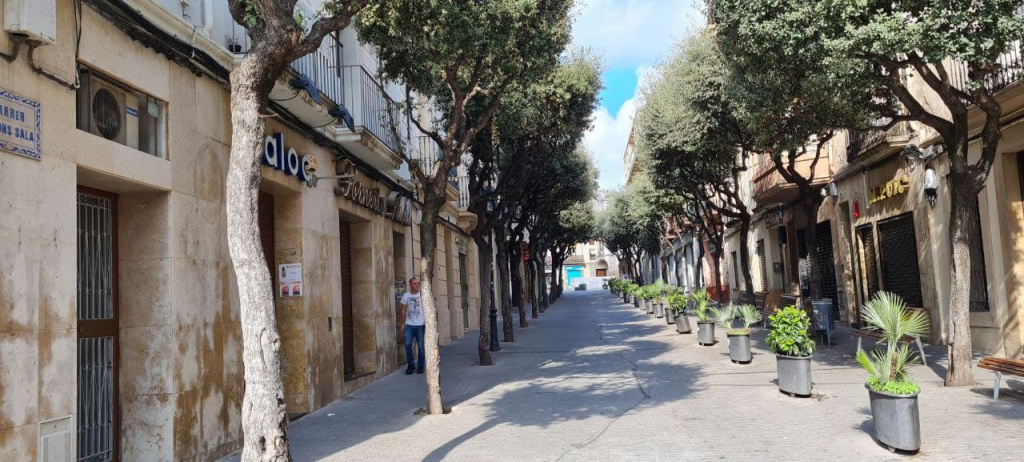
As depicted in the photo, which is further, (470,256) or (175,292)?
(470,256)

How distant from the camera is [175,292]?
21.7 feet

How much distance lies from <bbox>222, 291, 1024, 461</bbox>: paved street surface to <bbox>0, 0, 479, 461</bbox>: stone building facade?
1.13 meters

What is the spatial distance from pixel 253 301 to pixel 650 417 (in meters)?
5.59

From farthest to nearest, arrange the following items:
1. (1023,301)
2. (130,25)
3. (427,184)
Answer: (1023,301) → (427,184) → (130,25)

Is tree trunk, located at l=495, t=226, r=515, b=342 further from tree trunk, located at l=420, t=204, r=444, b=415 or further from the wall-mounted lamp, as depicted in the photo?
the wall-mounted lamp

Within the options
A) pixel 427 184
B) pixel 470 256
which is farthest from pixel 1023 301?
pixel 470 256

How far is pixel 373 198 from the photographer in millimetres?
13273

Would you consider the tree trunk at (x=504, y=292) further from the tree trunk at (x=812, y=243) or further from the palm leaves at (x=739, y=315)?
the tree trunk at (x=812, y=243)

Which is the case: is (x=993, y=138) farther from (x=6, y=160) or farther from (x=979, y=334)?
(x=6, y=160)

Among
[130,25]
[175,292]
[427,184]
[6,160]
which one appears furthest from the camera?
[427,184]

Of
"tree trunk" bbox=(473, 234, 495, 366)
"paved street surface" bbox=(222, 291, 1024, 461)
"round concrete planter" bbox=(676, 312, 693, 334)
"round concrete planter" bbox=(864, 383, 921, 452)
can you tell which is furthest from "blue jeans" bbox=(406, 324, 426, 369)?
"round concrete planter" bbox=(676, 312, 693, 334)

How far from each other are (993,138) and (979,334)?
518cm

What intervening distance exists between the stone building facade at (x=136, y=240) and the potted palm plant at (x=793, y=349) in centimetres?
614

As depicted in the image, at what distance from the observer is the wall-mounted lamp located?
1380 cm
